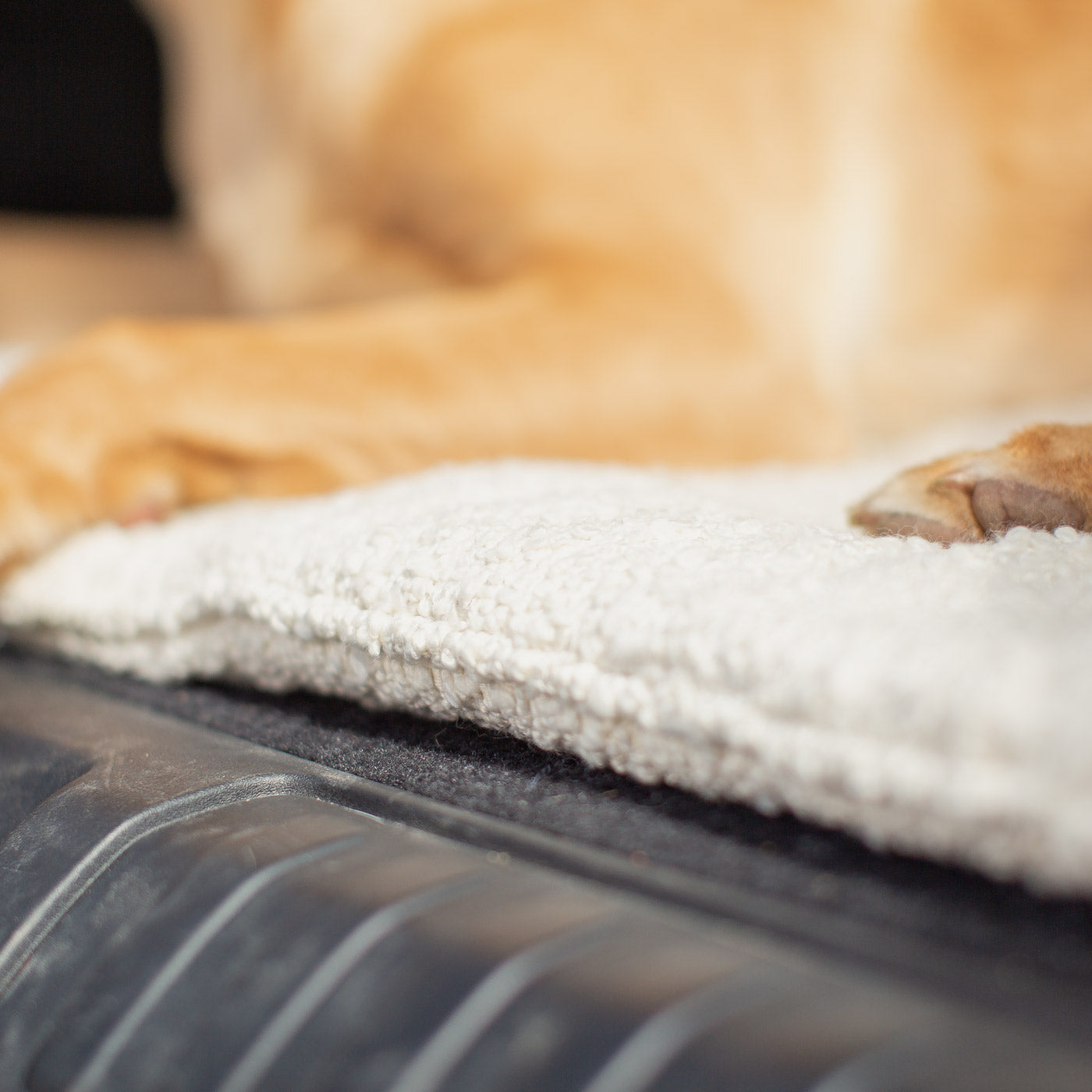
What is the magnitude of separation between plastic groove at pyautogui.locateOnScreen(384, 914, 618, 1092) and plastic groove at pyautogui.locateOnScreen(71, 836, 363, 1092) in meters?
0.08

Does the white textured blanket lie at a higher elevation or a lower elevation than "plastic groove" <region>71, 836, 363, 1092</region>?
higher

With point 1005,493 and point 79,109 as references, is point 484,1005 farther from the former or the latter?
point 79,109

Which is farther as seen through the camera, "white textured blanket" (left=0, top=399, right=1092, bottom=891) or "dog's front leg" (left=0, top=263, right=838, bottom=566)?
"dog's front leg" (left=0, top=263, right=838, bottom=566)

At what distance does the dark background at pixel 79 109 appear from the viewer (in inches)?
72.1

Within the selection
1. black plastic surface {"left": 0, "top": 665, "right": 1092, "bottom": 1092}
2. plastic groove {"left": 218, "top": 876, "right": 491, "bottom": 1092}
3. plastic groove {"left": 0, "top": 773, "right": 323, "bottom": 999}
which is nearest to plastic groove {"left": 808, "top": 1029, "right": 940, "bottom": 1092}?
black plastic surface {"left": 0, "top": 665, "right": 1092, "bottom": 1092}

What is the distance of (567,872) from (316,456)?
452 mm

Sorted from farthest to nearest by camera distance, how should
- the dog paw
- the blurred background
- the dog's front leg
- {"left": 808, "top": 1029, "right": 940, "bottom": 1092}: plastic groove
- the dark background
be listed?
1. the dark background
2. the blurred background
3. the dog's front leg
4. the dog paw
5. {"left": 808, "top": 1029, "right": 940, "bottom": 1092}: plastic groove

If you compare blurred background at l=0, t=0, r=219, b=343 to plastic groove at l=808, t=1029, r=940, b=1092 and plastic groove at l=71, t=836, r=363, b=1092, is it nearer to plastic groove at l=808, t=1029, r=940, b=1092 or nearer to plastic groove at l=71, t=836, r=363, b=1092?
plastic groove at l=71, t=836, r=363, b=1092

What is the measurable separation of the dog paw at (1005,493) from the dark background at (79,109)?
1855mm

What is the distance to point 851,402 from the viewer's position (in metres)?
0.98

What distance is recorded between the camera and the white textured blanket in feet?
0.76

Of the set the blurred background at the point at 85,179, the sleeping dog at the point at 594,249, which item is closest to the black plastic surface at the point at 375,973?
the sleeping dog at the point at 594,249

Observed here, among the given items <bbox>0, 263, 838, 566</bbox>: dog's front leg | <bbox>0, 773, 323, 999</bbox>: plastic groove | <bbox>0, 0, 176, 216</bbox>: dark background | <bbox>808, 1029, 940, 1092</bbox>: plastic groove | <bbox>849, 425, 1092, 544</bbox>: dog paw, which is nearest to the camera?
<bbox>808, 1029, 940, 1092</bbox>: plastic groove

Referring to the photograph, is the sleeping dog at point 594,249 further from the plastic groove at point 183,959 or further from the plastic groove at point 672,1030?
the plastic groove at point 672,1030
